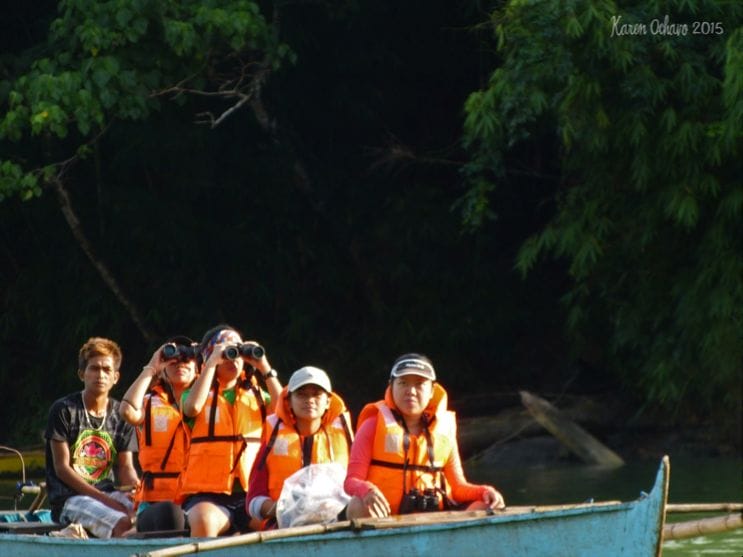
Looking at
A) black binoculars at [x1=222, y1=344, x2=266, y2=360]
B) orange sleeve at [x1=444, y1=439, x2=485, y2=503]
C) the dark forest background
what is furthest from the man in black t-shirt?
the dark forest background

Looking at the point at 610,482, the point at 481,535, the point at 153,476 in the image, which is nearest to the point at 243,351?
the point at 153,476

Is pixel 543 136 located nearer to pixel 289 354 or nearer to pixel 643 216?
pixel 643 216

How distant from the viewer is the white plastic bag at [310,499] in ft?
19.2

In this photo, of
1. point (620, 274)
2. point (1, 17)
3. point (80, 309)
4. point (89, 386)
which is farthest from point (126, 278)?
point (89, 386)

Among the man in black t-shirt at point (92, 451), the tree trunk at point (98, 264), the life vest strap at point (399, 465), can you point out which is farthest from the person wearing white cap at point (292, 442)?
the tree trunk at point (98, 264)

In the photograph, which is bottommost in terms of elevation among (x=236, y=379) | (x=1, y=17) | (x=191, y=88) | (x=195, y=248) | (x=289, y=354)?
(x=236, y=379)

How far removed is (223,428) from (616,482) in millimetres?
5575

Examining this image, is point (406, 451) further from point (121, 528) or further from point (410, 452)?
point (121, 528)

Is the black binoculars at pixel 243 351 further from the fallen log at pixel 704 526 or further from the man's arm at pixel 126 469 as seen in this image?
the fallen log at pixel 704 526

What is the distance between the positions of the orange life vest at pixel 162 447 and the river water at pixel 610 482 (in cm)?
404

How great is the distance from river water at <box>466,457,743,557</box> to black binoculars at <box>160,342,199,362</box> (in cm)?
406

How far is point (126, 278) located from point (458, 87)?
10.5ft

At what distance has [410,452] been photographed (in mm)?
5984

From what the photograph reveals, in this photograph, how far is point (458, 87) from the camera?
13984 millimetres
